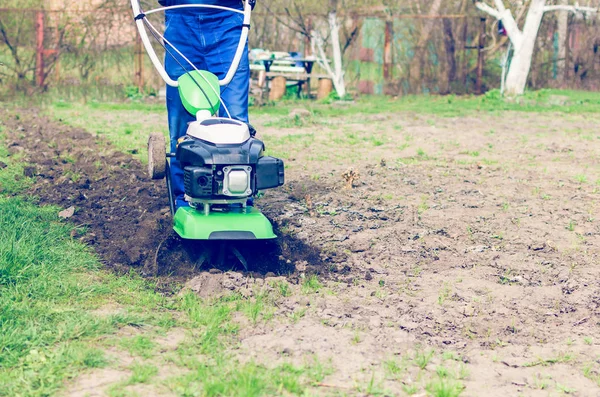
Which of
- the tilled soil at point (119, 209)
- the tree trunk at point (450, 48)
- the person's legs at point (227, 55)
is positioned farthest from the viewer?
the tree trunk at point (450, 48)

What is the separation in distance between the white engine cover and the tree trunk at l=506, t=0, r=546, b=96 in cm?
1311

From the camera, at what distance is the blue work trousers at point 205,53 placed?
5020mm

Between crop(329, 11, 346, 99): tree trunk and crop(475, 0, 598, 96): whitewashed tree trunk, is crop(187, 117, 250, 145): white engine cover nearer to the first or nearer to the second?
crop(329, 11, 346, 99): tree trunk

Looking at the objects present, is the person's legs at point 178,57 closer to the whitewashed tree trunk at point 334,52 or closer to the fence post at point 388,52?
the whitewashed tree trunk at point 334,52

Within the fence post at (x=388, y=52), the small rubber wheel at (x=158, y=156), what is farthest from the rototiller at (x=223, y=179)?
the fence post at (x=388, y=52)

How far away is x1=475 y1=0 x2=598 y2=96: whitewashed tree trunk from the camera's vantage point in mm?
16016

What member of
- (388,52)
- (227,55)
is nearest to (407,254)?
(227,55)

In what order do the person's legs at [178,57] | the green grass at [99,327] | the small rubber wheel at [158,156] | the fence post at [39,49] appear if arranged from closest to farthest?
1. the green grass at [99,327]
2. the small rubber wheel at [158,156]
3. the person's legs at [178,57]
4. the fence post at [39,49]

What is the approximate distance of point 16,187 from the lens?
6535 mm

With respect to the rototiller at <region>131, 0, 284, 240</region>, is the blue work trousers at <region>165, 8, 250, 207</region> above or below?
above

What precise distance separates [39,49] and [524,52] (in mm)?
9350

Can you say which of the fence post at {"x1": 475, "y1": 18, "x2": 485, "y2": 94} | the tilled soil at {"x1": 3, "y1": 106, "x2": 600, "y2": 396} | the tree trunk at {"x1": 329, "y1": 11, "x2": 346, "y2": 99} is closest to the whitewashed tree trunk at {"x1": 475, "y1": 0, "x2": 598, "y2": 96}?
the fence post at {"x1": 475, "y1": 18, "x2": 485, "y2": 94}

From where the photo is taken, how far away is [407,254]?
16.0 feet

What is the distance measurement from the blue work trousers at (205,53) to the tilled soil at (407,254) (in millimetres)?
665
